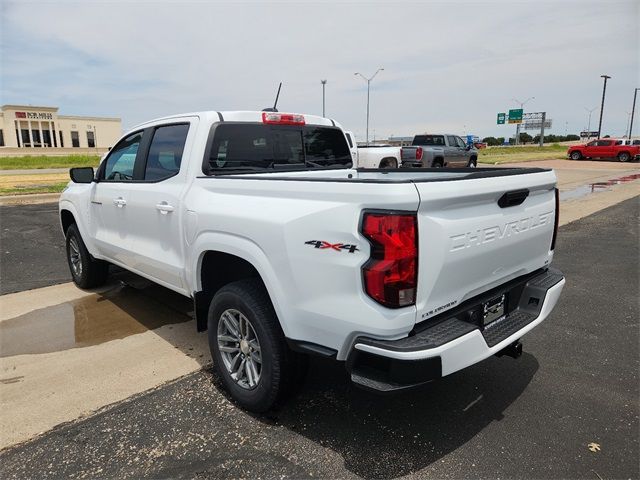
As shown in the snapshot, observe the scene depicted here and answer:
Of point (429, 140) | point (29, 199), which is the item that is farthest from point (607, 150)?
point (29, 199)

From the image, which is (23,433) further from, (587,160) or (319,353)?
(587,160)

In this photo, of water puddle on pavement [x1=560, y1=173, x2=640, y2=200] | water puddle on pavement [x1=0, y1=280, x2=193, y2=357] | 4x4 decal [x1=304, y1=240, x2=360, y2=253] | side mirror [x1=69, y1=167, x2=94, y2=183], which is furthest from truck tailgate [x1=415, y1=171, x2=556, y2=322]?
water puddle on pavement [x1=560, y1=173, x2=640, y2=200]

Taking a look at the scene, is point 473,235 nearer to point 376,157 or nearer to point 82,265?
point 82,265

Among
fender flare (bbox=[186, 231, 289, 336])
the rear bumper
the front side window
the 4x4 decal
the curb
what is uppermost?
the front side window

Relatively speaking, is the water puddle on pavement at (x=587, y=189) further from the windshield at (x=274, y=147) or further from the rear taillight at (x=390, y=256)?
the rear taillight at (x=390, y=256)

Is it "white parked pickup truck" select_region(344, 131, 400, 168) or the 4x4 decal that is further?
"white parked pickup truck" select_region(344, 131, 400, 168)

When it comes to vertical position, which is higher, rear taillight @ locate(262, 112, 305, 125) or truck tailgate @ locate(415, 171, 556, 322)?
rear taillight @ locate(262, 112, 305, 125)

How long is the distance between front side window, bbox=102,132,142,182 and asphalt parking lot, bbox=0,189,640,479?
1886 mm

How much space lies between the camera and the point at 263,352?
289 centimetres

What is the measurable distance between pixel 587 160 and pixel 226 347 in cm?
4303

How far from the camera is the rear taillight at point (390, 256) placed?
2244 millimetres

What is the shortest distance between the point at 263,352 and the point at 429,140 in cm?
2198

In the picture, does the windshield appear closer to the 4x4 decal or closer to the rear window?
the 4x4 decal

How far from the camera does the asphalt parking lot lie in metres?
2.59
